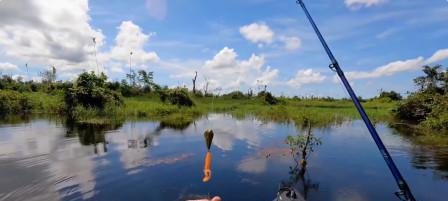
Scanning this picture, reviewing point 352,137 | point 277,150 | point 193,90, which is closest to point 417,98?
point 352,137

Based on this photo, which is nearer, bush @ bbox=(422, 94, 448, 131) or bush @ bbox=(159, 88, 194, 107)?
bush @ bbox=(422, 94, 448, 131)

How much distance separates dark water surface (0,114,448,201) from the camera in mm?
9930

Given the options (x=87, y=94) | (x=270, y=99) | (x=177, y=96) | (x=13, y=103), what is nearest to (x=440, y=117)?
(x=177, y=96)

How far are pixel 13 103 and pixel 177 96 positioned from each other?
62.4 feet

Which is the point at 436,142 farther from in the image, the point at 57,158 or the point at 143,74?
the point at 143,74

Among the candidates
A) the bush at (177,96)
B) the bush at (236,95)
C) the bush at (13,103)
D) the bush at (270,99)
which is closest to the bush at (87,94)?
the bush at (13,103)

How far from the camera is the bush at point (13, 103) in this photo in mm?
35672

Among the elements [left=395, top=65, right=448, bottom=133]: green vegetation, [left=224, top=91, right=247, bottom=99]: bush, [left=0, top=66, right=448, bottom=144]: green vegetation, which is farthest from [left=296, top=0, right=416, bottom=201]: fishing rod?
[left=224, top=91, right=247, bottom=99]: bush

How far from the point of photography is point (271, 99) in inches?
2507

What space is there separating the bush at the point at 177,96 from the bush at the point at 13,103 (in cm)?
1676

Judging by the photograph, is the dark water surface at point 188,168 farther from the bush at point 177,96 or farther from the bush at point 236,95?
the bush at point 236,95

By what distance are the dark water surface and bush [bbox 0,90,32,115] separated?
62.1 ft

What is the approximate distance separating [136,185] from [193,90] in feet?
205

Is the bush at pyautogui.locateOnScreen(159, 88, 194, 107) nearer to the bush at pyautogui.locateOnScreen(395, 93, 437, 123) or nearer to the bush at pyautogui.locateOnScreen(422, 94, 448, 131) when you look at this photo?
the bush at pyautogui.locateOnScreen(395, 93, 437, 123)
